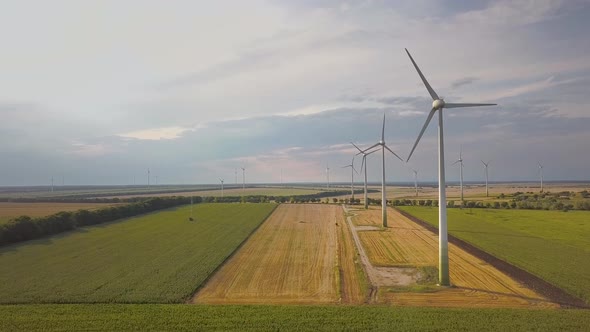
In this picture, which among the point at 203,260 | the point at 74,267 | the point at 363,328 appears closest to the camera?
the point at 363,328

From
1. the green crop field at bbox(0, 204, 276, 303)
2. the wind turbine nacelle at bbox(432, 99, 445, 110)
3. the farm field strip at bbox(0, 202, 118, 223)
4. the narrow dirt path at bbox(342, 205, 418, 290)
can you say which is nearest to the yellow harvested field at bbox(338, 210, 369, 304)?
the narrow dirt path at bbox(342, 205, 418, 290)

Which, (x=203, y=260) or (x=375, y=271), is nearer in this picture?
(x=375, y=271)

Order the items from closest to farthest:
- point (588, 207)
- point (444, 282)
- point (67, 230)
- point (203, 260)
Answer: point (444, 282) → point (203, 260) → point (67, 230) → point (588, 207)

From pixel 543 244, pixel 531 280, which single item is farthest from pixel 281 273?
pixel 543 244

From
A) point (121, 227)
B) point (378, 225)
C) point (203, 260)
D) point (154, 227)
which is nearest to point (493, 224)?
point (378, 225)

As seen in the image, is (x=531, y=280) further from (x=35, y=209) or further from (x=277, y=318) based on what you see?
(x=35, y=209)

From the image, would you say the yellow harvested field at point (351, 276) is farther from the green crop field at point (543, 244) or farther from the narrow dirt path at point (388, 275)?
the green crop field at point (543, 244)

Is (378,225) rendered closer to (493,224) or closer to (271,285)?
(493,224)

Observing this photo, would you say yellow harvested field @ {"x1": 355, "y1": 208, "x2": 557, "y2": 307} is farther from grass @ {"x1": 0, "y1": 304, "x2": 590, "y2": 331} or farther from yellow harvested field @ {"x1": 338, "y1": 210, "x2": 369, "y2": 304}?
grass @ {"x1": 0, "y1": 304, "x2": 590, "y2": 331}
